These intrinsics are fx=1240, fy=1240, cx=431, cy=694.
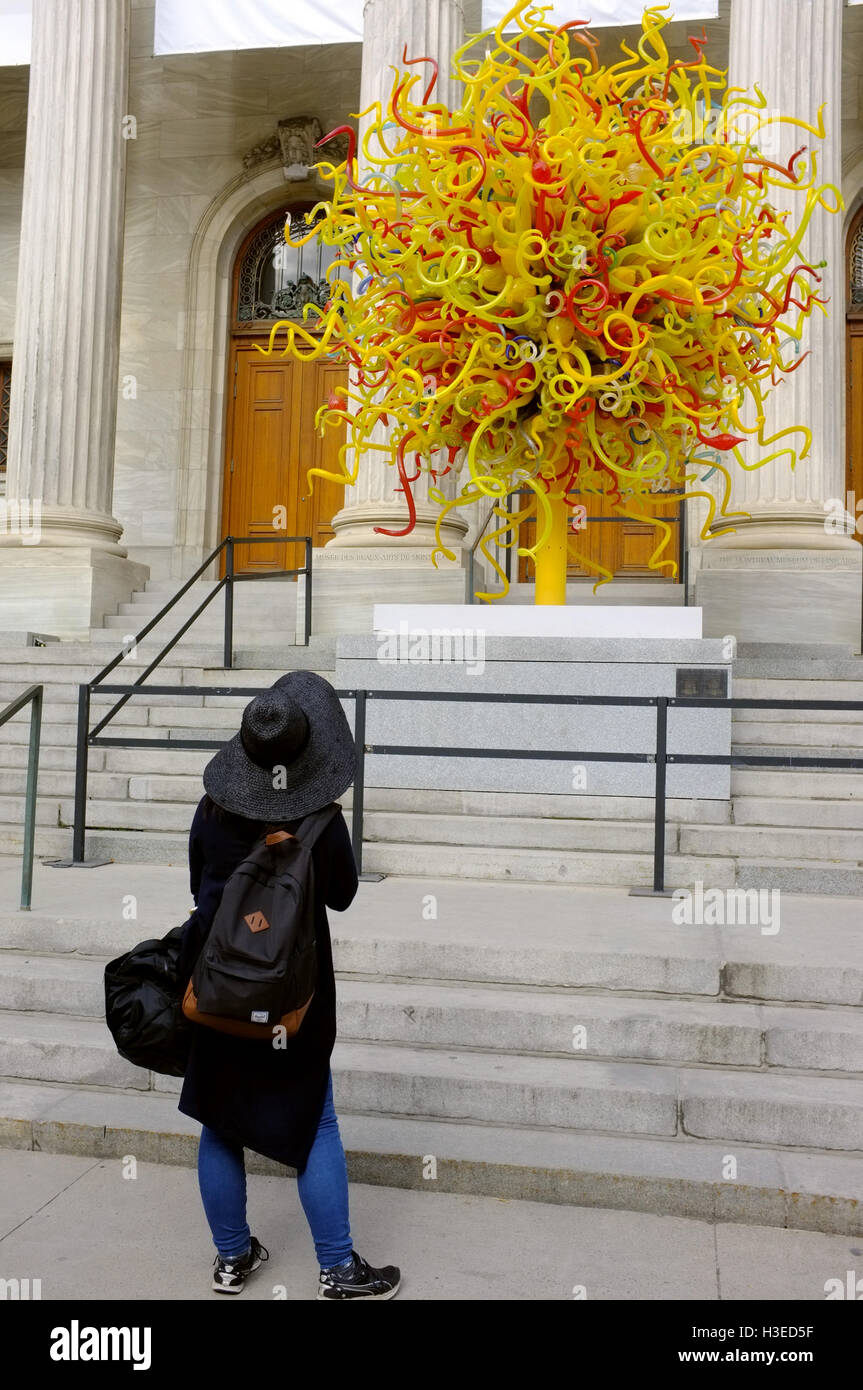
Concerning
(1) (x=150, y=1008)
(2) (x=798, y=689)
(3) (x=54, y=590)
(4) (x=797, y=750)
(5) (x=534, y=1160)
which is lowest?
(5) (x=534, y=1160)

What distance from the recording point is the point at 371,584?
11617 millimetres

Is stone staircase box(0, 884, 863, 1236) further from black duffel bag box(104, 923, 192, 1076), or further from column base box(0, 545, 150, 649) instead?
column base box(0, 545, 150, 649)

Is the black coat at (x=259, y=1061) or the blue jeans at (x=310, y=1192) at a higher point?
the black coat at (x=259, y=1061)

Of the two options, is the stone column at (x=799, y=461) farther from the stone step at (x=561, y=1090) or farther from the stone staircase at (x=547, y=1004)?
the stone step at (x=561, y=1090)

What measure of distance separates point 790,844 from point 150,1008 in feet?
14.8

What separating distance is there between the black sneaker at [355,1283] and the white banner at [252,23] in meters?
13.1

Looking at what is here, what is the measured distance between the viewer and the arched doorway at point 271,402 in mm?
16938

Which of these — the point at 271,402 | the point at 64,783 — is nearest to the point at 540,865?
the point at 64,783

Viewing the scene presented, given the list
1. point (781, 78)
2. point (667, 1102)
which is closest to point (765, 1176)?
point (667, 1102)

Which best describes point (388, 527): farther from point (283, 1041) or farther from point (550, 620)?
point (283, 1041)

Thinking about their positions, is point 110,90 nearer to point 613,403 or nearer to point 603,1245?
point 613,403

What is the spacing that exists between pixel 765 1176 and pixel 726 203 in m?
5.77

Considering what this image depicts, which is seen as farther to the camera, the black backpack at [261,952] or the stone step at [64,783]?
the stone step at [64,783]
